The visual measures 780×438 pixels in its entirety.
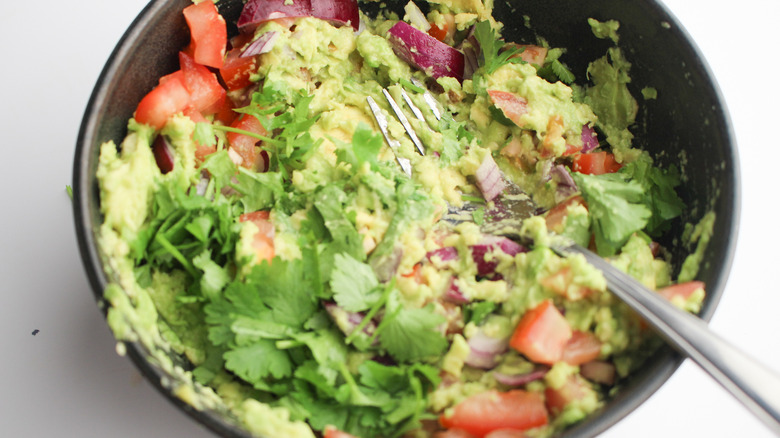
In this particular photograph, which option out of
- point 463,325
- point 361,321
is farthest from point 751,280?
point 361,321

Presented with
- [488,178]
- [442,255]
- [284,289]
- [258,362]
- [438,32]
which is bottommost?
[258,362]

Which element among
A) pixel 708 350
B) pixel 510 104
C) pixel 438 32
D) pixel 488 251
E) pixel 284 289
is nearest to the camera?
pixel 708 350

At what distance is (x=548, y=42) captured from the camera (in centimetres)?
189

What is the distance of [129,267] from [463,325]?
0.81m

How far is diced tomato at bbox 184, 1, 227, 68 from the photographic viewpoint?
5.12ft

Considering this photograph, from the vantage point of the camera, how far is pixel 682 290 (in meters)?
1.39

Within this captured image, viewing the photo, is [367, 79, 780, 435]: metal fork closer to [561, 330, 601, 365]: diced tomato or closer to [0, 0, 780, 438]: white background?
[561, 330, 601, 365]: diced tomato

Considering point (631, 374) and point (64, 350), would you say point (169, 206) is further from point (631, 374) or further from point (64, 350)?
point (631, 374)

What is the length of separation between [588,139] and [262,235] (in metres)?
1.01

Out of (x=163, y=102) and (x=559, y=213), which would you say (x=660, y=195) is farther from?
(x=163, y=102)

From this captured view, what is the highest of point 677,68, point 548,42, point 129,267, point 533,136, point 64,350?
point 677,68

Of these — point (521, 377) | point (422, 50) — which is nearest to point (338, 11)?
point (422, 50)

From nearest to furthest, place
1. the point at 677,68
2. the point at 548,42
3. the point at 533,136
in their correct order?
the point at 677,68 → the point at 533,136 → the point at 548,42

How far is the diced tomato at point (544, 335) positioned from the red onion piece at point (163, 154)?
3.18 feet
